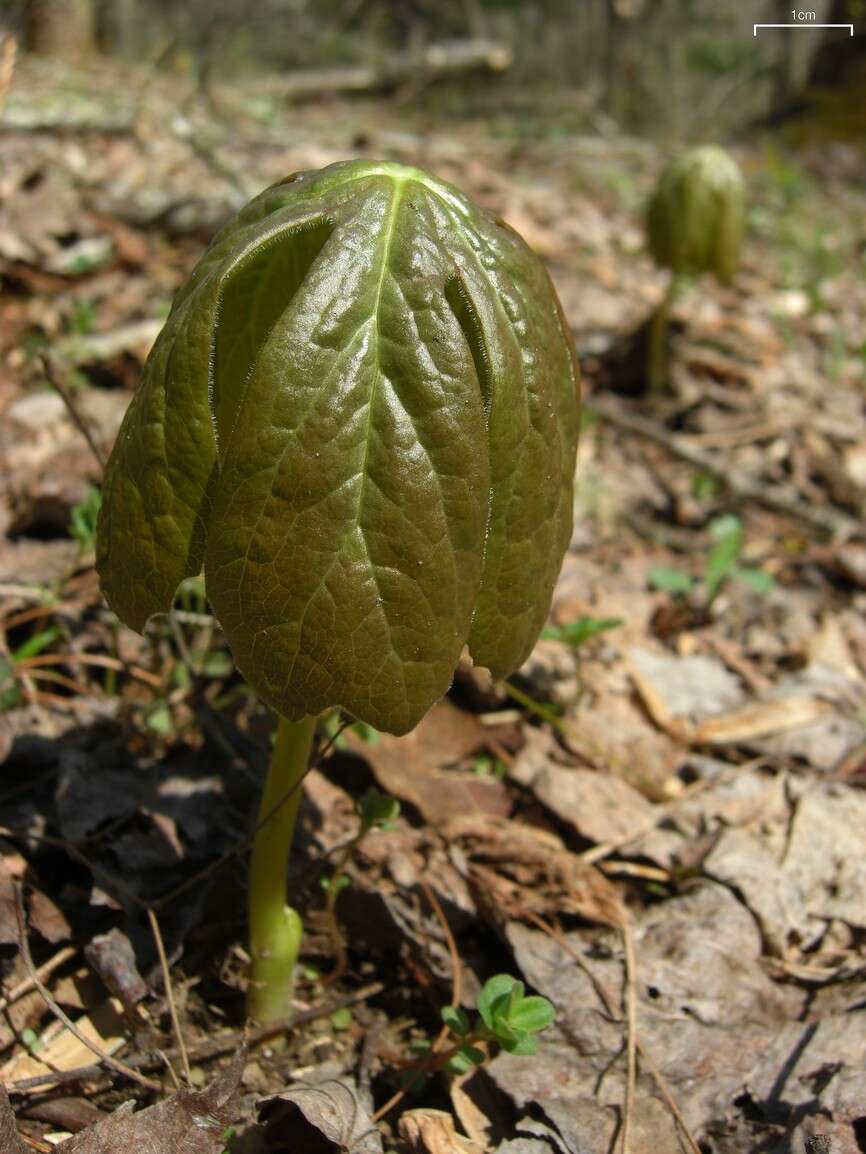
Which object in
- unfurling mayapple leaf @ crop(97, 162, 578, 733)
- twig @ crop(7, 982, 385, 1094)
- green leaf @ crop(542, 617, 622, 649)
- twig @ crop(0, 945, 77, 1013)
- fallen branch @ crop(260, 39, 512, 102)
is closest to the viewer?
unfurling mayapple leaf @ crop(97, 162, 578, 733)

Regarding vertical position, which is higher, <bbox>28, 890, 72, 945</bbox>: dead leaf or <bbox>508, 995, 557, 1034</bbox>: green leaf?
<bbox>28, 890, 72, 945</bbox>: dead leaf

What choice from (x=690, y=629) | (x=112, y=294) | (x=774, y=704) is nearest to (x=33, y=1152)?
(x=774, y=704)

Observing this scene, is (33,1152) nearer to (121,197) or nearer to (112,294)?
(112,294)

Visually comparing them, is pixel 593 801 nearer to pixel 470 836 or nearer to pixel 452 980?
pixel 470 836

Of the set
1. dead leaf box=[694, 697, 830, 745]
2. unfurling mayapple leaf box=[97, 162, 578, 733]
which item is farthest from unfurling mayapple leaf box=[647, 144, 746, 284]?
unfurling mayapple leaf box=[97, 162, 578, 733]

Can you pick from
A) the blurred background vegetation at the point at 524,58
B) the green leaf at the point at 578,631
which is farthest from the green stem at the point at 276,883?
the blurred background vegetation at the point at 524,58

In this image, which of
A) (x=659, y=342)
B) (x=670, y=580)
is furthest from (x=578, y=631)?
(x=659, y=342)

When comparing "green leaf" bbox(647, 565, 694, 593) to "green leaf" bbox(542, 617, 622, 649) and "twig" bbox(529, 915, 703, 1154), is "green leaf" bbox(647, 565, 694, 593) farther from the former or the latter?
"twig" bbox(529, 915, 703, 1154)
